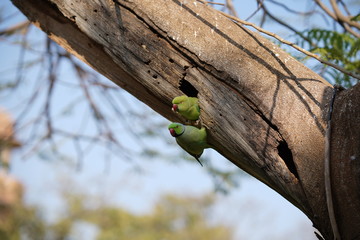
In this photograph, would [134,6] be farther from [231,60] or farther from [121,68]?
[231,60]

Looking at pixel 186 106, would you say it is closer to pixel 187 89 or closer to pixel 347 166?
pixel 187 89

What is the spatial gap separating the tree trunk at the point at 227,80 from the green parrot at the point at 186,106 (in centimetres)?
4

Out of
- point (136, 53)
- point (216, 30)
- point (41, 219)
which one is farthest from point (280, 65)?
point (41, 219)

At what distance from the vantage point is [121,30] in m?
2.09

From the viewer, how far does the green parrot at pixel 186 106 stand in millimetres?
Result: 1931

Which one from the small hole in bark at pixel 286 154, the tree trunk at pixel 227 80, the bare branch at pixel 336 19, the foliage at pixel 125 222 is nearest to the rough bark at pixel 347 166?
the tree trunk at pixel 227 80

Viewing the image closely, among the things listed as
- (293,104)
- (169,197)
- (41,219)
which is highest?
(169,197)

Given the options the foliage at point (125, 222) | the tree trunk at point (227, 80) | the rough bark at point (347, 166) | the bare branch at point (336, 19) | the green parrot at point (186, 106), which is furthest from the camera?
the foliage at point (125, 222)

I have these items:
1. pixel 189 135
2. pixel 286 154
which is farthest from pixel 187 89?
pixel 286 154

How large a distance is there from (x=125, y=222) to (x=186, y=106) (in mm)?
15557

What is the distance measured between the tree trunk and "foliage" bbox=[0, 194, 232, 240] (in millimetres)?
11080

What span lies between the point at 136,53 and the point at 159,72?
16 cm

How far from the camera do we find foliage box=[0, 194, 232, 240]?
13.2 m

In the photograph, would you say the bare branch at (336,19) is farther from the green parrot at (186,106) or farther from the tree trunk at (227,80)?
the green parrot at (186,106)
